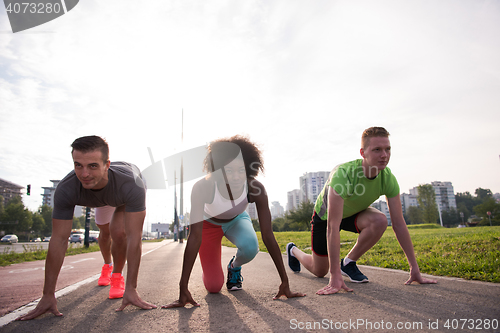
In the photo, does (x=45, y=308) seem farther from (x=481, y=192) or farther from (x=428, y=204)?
(x=481, y=192)

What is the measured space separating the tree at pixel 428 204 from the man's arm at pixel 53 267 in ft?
276

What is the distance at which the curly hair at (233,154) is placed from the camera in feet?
11.5

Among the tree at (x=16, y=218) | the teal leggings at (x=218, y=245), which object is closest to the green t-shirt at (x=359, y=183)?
the teal leggings at (x=218, y=245)

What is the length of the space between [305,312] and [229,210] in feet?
5.21

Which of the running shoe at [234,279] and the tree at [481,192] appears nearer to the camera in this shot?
the running shoe at [234,279]

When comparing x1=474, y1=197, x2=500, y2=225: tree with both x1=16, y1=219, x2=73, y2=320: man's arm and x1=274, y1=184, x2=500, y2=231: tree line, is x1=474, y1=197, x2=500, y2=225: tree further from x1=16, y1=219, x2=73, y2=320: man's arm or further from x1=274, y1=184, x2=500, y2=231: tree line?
x1=16, y1=219, x2=73, y2=320: man's arm

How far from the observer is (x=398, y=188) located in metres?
3.65

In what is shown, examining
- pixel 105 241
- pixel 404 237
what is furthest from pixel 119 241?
pixel 404 237

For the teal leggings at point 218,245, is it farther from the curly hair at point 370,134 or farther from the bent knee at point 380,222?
the curly hair at point 370,134

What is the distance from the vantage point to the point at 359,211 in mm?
4000

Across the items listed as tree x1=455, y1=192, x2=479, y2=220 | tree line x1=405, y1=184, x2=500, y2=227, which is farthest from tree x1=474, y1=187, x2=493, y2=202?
tree line x1=405, y1=184, x2=500, y2=227

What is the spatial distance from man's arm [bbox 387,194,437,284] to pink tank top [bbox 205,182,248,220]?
1.74 meters

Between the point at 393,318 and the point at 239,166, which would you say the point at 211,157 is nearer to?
the point at 239,166

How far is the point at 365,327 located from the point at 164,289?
2566 mm
